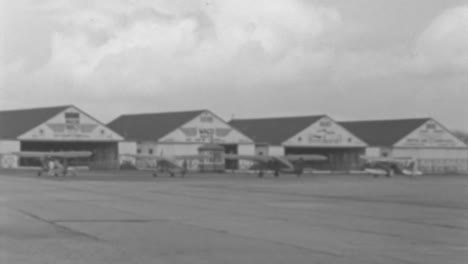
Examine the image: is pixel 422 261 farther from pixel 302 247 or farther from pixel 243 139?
pixel 243 139

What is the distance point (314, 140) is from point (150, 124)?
816 inches

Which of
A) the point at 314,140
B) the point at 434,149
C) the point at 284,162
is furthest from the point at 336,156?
the point at 284,162

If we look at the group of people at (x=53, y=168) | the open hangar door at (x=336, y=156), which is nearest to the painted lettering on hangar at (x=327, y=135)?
the open hangar door at (x=336, y=156)

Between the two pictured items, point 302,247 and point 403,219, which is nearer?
point 302,247

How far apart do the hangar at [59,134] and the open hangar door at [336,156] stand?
2254 centimetres

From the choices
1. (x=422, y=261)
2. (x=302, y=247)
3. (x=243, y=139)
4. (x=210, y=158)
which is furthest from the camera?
(x=243, y=139)

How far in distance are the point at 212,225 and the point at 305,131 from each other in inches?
2852

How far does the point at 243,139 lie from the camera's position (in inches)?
3516

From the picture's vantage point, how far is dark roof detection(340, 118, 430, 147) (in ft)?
316

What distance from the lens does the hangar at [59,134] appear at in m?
78.3

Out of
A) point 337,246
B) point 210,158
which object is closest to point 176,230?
point 337,246

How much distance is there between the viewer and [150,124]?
313 ft

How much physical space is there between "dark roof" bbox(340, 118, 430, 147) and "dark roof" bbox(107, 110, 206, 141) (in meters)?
24.8

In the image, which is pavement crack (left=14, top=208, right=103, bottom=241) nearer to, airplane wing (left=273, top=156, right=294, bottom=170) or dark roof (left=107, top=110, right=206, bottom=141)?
airplane wing (left=273, top=156, right=294, bottom=170)
